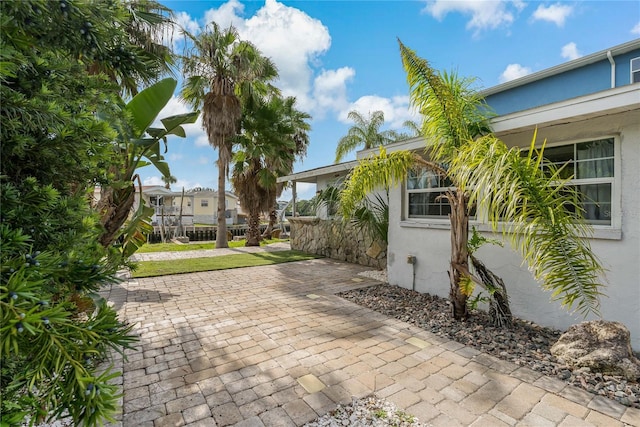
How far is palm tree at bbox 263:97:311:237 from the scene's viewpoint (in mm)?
15748

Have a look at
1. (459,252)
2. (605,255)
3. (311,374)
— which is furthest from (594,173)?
(311,374)

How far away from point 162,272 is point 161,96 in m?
7.25

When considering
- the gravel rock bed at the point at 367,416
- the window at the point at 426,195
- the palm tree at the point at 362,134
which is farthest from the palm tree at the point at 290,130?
the gravel rock bed at the point at 367,416

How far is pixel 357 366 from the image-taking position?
146 inches

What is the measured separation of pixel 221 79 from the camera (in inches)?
546

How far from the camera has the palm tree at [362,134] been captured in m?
20.8

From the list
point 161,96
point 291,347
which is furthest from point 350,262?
point 161,96

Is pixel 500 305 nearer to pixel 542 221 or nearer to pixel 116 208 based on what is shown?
pixel 542 221

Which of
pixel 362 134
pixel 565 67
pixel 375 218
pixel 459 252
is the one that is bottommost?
pixel 459 252

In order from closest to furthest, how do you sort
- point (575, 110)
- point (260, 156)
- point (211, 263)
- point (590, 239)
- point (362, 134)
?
point (575, 110) → point (590, 239) → point (211, 263) → point (260, 156) → point (362, 134)

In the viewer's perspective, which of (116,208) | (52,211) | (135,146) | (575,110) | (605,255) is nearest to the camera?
(52,211)

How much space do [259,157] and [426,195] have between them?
34.8 feet

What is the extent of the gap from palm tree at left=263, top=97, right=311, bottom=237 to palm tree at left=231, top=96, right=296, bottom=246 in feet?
0.25

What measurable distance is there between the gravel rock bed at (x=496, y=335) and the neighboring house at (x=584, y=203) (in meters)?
0.51
